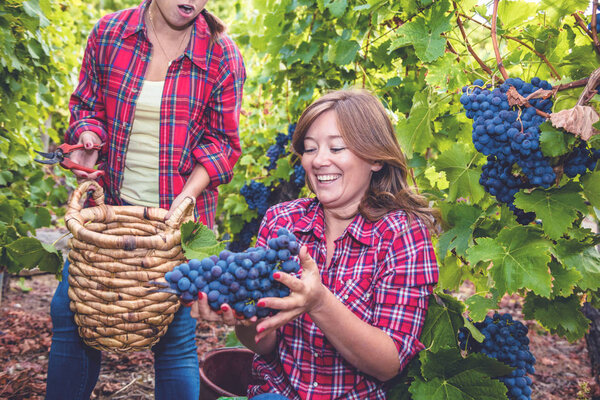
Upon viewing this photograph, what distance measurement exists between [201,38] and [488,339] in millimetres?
1531

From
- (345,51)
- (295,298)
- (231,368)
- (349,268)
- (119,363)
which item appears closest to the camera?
(295,298)

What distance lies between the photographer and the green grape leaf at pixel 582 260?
127cm

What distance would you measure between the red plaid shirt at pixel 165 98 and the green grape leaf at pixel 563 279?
3.93 feet

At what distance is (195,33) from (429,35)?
89cm

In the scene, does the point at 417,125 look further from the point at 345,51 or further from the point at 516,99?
the point at 345,51

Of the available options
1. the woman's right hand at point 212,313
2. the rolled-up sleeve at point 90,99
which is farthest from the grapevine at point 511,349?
the rolled-up sleeve at point 90,99

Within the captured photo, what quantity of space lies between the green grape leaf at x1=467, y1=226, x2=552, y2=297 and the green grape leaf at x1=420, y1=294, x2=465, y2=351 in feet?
0.83

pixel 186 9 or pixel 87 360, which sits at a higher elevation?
pixel 186 9

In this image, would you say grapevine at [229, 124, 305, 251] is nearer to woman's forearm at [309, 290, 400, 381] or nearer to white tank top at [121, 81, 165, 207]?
white tank top at [121, 81, 165, 207]

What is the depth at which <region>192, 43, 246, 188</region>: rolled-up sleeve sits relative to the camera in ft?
6.15

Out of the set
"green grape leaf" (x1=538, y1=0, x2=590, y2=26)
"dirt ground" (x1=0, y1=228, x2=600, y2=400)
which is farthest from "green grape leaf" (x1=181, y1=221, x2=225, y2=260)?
"dirt ground" (x1=0, y1=228, x2=600, y2=400)

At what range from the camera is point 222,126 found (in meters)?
1.93

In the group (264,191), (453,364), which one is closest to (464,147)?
(453,364)

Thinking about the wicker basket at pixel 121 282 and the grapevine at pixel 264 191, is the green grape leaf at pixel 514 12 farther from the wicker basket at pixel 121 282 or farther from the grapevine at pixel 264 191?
the grapevine at pixel 264 191
